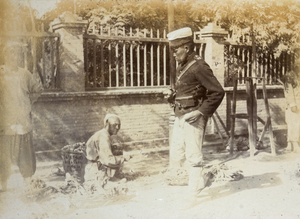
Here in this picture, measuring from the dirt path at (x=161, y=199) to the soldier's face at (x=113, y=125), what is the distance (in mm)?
612

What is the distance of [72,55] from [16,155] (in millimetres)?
1597

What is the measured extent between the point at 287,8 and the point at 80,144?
12.0ft

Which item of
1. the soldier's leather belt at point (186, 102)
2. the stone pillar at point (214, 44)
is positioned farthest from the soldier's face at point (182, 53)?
the stone pillar at point (214, 44)

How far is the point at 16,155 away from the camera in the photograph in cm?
514

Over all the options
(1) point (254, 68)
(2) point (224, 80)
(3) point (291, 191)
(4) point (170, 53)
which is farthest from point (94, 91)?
(3) point (291, 191)

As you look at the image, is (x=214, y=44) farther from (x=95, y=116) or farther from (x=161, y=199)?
(x=161, y=199)

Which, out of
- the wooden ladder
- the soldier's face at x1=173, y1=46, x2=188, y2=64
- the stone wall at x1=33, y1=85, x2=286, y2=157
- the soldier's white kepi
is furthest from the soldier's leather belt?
the wooden ladder

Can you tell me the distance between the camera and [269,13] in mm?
6336

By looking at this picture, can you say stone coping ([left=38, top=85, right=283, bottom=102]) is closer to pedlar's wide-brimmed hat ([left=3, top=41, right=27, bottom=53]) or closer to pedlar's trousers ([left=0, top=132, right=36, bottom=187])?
pedlar's trousers ([left=0, top=132, right=36, bottom=187])

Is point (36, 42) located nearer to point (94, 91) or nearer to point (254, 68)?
point (94, 91)

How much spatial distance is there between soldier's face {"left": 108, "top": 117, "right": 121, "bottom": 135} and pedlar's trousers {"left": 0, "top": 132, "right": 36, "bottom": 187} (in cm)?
105

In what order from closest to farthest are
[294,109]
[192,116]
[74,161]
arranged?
[192,116] → [74,161] → [294,109]

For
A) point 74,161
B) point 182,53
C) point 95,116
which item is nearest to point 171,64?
point 182,53

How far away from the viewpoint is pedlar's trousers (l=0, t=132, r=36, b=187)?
5.12m
